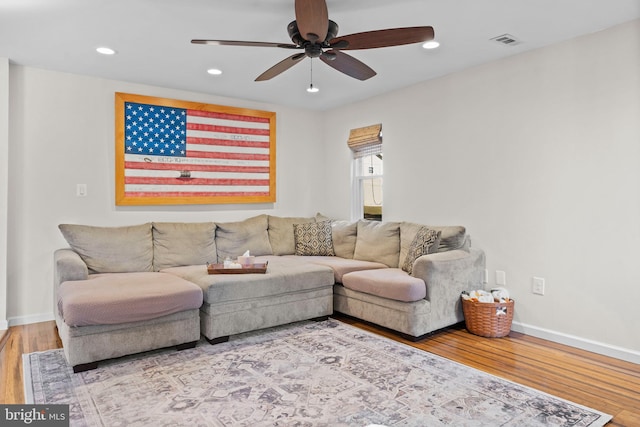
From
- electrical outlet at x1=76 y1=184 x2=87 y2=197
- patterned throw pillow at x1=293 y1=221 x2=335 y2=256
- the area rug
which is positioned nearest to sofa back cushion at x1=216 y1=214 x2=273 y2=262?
patterned throw pillow at x1=293 y1=221 x2=335 y2=256

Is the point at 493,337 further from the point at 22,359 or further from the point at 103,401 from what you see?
the point at 22,359

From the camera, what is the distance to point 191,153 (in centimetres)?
461

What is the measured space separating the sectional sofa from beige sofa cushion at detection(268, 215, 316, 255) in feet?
0.36

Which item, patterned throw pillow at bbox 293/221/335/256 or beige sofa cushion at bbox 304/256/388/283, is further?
patterned throw pillow at bbox 293/221/335/256

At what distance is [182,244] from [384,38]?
284cm

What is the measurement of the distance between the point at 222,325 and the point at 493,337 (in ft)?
7.28

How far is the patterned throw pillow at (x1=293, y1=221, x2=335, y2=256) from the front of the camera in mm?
4762

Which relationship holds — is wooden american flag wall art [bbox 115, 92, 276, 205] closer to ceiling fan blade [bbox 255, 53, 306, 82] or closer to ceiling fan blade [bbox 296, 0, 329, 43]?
ceiling fan blade [bbox 255, 53, 306, 82]

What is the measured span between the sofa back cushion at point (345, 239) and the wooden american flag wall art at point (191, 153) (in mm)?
1021

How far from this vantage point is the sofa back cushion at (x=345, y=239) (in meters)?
4.66

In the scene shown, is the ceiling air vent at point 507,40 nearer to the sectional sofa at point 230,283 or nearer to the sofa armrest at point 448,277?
the sectional sofa at point 230,283

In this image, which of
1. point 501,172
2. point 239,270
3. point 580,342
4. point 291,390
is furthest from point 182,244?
point 580,342

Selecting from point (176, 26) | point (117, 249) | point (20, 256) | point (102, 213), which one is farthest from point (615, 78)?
point (20, 256)

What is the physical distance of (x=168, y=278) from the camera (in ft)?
11.3
